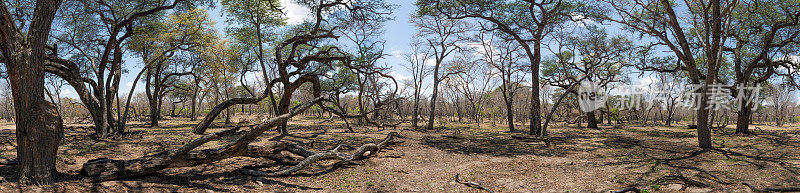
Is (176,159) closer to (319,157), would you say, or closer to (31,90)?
(31,90)

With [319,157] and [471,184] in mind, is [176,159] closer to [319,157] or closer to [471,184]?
[319,157]

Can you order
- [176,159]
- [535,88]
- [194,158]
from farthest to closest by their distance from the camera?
1. [535,88]
2. [194,158]
3. [176,159]

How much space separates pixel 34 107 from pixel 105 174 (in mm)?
971

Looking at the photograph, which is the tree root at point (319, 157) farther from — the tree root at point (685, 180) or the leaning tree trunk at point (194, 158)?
the tree root at point (685, 180)

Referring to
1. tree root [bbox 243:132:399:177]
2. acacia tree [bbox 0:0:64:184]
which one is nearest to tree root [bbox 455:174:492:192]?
tree root [bbox 243:132:399:177]

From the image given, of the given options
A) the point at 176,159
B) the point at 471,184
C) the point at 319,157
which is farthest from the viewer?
the point at 319,157

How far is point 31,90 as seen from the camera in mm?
3678

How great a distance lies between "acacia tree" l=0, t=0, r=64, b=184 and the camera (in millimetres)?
3613

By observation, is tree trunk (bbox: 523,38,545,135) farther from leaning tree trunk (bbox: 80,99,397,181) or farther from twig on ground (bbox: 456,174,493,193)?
leaning tree trunk (bbox: 80,99,397,181)

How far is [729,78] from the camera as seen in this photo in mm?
19188

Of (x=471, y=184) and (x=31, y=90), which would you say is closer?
(x=31, y=90)

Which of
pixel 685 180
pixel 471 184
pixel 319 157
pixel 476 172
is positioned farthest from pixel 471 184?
pixel 685 180

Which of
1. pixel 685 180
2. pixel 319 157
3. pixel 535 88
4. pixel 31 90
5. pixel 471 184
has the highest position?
pixel 535 88

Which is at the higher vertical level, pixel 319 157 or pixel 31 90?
pixel 31 90
